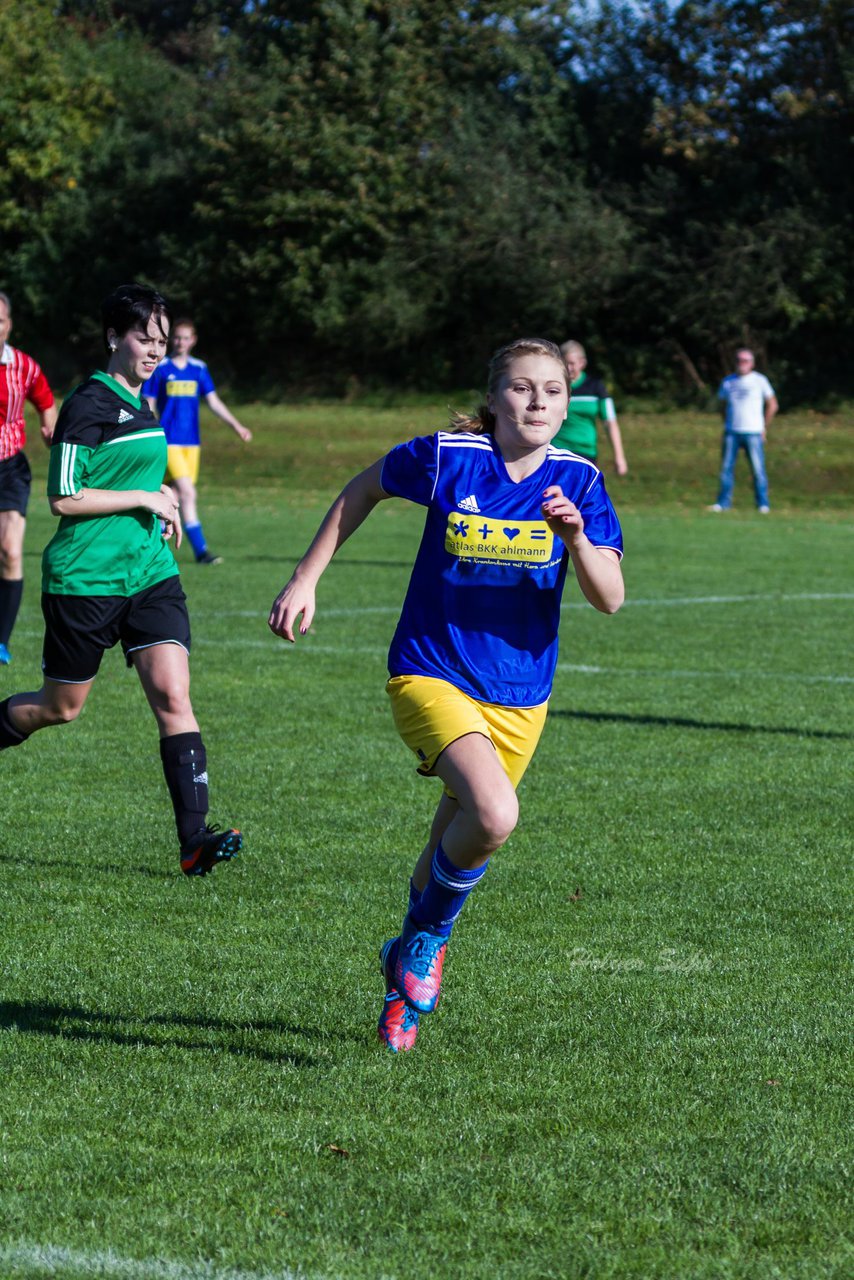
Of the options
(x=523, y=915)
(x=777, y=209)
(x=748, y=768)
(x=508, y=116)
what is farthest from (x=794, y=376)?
(x=523, y=915)

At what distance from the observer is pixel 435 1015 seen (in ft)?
14.7

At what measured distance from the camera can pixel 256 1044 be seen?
4.25 meters

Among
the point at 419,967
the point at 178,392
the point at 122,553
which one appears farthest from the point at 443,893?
the point at 178,392

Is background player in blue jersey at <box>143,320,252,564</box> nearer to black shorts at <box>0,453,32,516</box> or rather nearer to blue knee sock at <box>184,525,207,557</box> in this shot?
blue knee sock at <box>184,525,207,557</box>

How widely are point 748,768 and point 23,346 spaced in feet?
145

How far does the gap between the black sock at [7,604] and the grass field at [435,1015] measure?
1.76 ft

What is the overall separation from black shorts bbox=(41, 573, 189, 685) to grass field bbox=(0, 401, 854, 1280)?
709 millimetres

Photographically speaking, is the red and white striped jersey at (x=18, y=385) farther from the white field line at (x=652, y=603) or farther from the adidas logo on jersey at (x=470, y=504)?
the adidas logo on jersey at (x=470, y=504)

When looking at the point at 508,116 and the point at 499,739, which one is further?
the point at 508,116

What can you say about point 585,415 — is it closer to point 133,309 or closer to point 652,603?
point 652,603

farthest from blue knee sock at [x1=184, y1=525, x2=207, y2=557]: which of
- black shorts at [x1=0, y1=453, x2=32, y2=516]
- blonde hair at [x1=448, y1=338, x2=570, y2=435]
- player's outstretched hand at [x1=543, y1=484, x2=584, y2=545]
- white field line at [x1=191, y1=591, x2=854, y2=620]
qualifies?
player's outstretched hand at [x1=543, y1=484, x2=584, y2=545]

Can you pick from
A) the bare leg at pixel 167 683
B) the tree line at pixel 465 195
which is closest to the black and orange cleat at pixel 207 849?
the bare leg at pixel 167 683

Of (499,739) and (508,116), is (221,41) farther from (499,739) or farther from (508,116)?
(499,739)

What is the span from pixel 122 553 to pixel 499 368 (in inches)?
88.8
